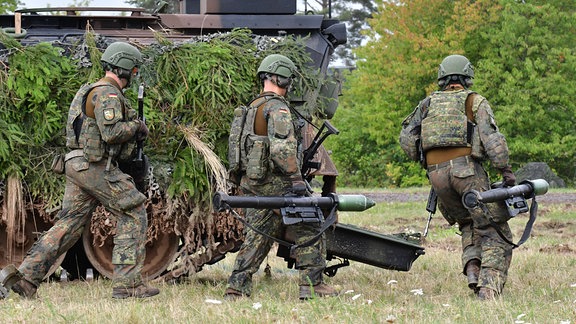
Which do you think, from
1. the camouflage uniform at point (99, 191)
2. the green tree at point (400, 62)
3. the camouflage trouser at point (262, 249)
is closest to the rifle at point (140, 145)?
the camouflage uniform at point (99, 191)

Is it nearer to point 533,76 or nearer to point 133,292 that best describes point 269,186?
point 133,292

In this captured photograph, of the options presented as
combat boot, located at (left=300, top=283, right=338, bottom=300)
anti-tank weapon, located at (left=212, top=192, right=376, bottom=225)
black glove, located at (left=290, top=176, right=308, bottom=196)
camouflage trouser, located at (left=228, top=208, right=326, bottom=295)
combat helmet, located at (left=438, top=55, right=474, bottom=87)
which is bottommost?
combat boot, located at (left=300, top=283, right=338, bottom=300)

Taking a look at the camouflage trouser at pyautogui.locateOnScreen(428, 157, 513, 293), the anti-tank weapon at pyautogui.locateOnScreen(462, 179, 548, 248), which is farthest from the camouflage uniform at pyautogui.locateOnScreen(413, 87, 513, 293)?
the anti-tank weapon at pyautogui.locateOnScreen(462, 179, 548, 248)

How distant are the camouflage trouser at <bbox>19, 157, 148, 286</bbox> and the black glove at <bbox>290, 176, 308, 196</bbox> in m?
1.22

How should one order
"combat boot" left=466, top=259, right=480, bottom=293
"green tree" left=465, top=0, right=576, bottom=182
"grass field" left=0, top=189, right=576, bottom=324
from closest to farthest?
1. "grass field" left=0, top=189, right=576, bottom=324
2. "combat boot" left=466, top=259, right=480, bottom=293
3. "green tree" left=465, top=0, right=576, bottom=182

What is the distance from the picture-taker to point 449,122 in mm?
9414

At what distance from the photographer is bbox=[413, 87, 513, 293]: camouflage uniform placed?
9.26m

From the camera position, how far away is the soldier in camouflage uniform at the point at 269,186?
360 inches

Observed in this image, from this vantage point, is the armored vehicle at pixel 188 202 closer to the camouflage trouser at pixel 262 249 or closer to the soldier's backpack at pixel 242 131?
the camouflage trouser at pixel 262 249

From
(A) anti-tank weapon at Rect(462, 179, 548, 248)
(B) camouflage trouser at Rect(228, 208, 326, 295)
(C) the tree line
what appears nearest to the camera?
(A) anti-tank weapon at Rect(462, 179, 548, 248)

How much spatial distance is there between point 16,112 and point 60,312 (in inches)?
94.0

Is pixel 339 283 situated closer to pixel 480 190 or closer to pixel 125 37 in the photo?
pixel 480 190

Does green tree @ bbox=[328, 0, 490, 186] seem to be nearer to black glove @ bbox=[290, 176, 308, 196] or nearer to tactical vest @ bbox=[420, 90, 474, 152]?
tactical vest @ bbox=[420, 90, 474, 152]

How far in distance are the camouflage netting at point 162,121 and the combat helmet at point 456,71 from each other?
1467 mm
